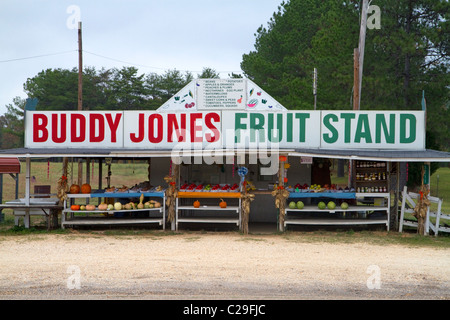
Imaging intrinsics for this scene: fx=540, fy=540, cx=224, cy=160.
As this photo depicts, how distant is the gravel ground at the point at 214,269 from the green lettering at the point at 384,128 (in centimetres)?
428

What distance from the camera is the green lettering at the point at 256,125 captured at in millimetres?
17453

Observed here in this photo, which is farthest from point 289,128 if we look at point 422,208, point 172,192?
point 422,208

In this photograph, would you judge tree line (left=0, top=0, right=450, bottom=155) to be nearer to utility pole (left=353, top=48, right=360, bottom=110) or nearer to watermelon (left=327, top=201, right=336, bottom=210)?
utility pole (left=353, top=48, right=360, bottom=110)

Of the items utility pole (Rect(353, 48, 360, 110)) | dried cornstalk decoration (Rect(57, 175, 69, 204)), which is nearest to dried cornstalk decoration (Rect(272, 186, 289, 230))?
dried cornstalk decoration (Rect(57, 175, 69, 204))

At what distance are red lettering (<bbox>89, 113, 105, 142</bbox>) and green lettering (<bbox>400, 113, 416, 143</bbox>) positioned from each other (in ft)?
31.7

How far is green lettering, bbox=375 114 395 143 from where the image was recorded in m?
17.2

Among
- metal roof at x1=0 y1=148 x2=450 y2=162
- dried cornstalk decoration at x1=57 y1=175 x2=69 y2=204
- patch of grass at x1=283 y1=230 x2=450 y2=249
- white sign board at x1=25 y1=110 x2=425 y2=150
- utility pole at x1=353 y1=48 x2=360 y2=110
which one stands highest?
utility pole at x1=353 y1=48 x2=360 y2=110

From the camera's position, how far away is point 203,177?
19.4 m

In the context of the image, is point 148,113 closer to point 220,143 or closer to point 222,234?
point 220,143

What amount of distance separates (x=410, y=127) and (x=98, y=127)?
33.1 ft

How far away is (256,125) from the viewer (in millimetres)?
17594

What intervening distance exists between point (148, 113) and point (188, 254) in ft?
21.0

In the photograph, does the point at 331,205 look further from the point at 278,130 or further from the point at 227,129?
the point at 227,129

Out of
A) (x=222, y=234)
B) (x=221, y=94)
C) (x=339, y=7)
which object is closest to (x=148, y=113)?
(x=221, y=94)
